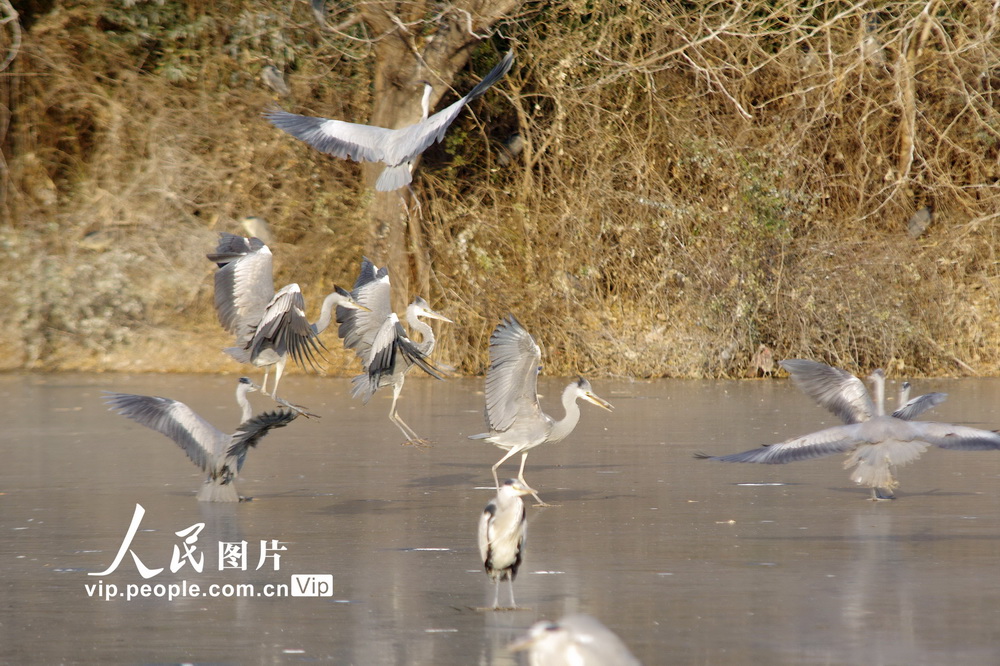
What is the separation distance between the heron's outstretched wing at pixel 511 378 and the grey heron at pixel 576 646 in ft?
16.4

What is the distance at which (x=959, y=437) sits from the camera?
720 cm

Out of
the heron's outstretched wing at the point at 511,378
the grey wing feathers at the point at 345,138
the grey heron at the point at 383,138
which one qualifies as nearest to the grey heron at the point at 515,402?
the heron's outstretched wing at the point at 511,378

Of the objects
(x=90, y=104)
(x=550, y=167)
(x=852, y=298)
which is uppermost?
(x=90, y=104)

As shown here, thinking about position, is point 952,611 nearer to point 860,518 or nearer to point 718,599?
point 718,599

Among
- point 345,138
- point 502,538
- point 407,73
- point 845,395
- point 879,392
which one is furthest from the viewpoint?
point 407,73

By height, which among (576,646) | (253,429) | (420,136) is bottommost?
(576,646)

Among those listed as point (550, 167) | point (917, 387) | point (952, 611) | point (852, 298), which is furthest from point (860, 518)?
point (550, 167)

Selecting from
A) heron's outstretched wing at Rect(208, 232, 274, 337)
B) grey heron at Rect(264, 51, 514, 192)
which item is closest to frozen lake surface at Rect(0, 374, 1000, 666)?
heron's outstretched wing at Rect(208, 232, 274, 337)

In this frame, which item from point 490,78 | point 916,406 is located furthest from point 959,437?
point 490,78

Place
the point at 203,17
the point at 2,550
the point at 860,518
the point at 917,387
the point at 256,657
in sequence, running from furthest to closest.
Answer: the point at 203,17
the point at 917,387
the point at 860,518
the point at 2,550
the point at 256,657

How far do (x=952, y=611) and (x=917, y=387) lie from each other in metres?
9.94

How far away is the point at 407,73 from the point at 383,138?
21.8 feet

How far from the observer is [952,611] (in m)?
5.09

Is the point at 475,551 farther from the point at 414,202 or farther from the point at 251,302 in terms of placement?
the point at 414,202
